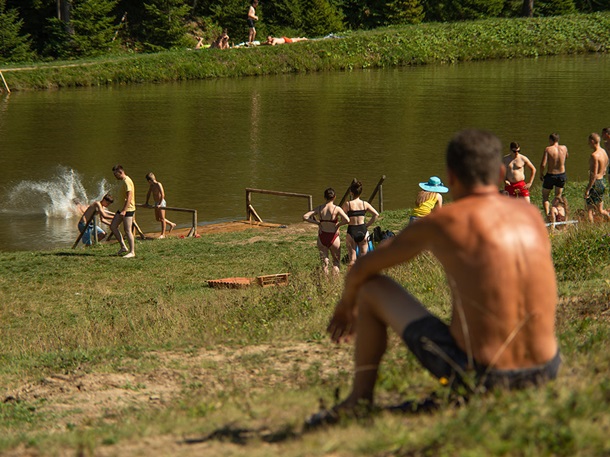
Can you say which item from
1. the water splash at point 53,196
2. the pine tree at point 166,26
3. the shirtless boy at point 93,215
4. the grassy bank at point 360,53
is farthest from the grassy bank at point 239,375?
the pine tree at point 166,26

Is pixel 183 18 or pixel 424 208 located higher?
pixel 183 18

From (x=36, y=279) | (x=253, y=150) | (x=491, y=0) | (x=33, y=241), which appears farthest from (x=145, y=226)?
(x=491, y=0)

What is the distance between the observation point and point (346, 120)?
36.1 metres

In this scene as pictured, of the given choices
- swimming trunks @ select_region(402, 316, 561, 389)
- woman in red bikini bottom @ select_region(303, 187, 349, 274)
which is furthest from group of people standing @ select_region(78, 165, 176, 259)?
swimming trunks @ select_region(402, 316, 561, 389)

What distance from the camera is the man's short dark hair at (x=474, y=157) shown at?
459 cm

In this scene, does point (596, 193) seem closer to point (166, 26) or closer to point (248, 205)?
point (248, 205)

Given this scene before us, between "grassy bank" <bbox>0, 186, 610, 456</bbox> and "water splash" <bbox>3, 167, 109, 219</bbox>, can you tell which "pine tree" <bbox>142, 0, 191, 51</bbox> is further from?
"grassy bank" <bbox>0, 186, 610, 456</bbox>

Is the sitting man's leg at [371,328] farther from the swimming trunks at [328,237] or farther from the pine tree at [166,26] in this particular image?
the pine tree at [166,26]

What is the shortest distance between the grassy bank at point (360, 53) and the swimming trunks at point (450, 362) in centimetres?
4380

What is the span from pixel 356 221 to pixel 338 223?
34 centimetres

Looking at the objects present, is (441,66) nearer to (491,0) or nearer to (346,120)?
(491,0)

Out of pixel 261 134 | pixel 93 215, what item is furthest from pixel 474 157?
pixel 261 134

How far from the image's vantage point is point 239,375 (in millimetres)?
7379

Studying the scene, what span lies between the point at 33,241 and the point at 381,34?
128ft
